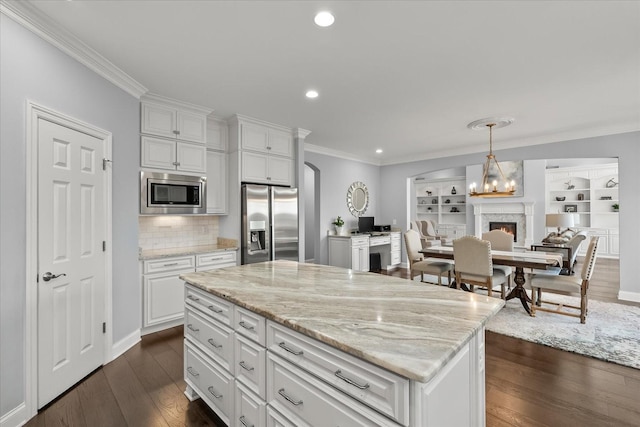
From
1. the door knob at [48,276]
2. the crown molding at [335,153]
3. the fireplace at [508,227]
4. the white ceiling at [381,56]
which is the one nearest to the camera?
the white ceiling at [381,56]

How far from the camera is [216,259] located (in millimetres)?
3816

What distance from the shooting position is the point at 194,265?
11.8 ft

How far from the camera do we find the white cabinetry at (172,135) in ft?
10.9

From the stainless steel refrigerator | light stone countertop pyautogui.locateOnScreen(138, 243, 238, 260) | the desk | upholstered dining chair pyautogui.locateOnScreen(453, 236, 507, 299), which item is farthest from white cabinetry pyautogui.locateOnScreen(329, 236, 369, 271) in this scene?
light stone countertop pyautogui.locateOnScreen(138, 243, 238, 260)

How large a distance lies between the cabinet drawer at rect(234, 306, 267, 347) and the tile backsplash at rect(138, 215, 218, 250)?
2551 mm

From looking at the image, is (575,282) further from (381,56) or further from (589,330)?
(381,56)

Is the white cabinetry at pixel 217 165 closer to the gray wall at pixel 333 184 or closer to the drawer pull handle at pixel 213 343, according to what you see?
the gray wall at pixel 333 184

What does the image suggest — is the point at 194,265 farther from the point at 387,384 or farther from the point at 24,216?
the point at 387,384

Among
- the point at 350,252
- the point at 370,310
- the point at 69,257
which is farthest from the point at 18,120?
the point at 350,252

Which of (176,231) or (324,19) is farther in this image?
(176,231)

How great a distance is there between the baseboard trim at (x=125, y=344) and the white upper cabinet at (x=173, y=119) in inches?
85.7

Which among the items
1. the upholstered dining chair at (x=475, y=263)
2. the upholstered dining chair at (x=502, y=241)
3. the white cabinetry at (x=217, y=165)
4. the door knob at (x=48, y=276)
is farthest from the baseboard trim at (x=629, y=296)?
the door knob at (x=48, y=276)

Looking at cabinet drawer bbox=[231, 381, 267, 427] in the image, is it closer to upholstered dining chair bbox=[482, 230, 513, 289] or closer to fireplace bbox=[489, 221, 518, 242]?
upholstered dining chair bbox=[482, 230, 513, 289]

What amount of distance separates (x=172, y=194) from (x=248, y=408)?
2.70 metres
